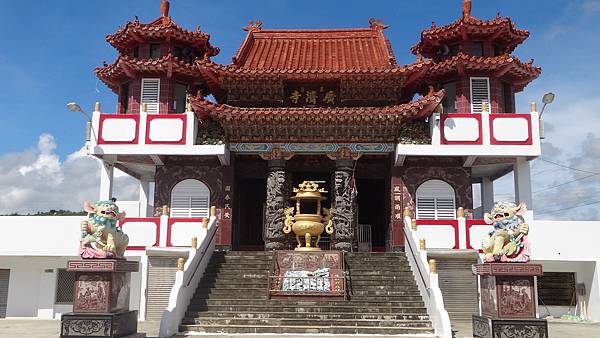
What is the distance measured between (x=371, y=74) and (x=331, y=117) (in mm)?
2309

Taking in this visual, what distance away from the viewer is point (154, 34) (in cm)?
1967

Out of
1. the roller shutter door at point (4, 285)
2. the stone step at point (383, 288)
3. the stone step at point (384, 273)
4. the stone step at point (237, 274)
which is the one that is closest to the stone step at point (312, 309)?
the stone step at point (383, 288)

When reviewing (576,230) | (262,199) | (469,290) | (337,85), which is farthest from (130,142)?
(576,230)

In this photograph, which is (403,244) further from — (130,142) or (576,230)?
(130,142)

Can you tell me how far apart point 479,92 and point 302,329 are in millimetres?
11057

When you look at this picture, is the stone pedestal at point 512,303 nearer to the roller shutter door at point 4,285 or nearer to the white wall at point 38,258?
the white wall at point 38,258

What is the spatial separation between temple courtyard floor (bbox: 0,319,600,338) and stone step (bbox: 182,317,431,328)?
57 cm

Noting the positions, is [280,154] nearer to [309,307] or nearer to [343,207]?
[343,207]

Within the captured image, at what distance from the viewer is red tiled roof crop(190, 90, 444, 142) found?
17.3 metres

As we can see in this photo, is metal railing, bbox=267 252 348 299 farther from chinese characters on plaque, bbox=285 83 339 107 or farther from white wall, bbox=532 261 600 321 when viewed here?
white wall, bbox=532 261 600 321

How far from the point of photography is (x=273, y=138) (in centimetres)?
1828

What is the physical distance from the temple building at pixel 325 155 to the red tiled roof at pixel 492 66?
0.06 metres

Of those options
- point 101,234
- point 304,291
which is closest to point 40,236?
point 101,234

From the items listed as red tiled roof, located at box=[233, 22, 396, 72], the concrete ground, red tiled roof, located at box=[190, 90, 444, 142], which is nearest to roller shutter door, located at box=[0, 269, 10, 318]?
red tiled roof, located at box=[190, 90, 444, 142]
